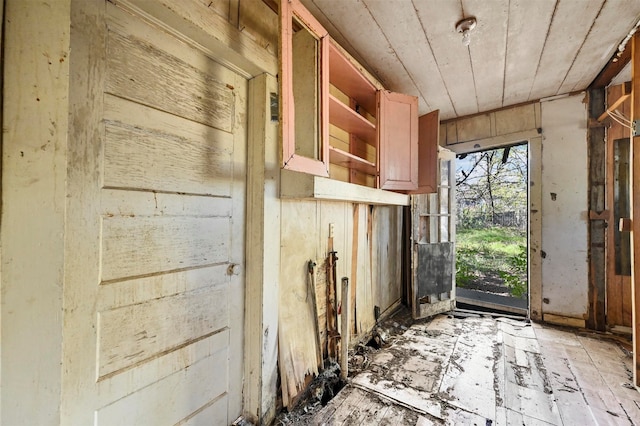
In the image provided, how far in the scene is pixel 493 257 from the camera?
16.3ft

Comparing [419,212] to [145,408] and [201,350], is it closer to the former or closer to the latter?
[201,350]

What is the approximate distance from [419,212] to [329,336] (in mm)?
1767

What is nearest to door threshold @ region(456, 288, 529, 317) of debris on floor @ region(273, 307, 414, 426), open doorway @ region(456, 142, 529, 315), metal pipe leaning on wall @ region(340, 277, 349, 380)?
open doorway @ region(456, 142, 529, 315)

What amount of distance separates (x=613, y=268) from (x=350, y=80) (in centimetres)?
304

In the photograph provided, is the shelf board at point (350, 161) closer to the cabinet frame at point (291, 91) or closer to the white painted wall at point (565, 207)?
the cabinet frame at point (291, 91)

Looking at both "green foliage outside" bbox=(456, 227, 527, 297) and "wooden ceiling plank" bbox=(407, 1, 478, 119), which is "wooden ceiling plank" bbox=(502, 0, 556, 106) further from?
"green foliage outside" bbox=(456, 227, 527, 297)

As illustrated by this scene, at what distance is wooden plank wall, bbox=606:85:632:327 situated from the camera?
8.07 feet

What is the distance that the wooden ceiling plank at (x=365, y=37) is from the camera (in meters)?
1.58

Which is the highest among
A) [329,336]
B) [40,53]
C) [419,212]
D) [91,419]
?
[40,53]

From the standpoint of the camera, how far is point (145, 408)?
3.45 feet

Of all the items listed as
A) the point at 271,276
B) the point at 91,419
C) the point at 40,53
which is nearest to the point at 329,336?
the point at 271,276

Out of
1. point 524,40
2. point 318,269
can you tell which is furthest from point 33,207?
point 524,40

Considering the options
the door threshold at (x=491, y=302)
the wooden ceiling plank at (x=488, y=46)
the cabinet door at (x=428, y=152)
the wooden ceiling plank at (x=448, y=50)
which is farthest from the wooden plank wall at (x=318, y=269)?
the door threshold at (x=491, y=302)

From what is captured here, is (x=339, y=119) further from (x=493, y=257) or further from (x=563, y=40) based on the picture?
(x=493, y=257)
